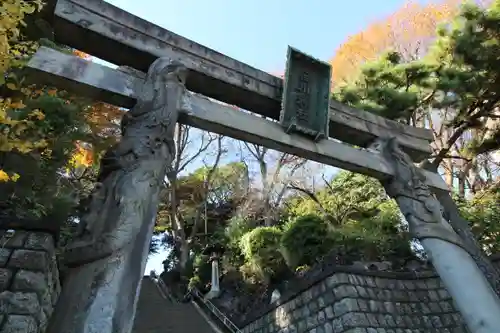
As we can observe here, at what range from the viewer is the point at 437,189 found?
6652 millimetres

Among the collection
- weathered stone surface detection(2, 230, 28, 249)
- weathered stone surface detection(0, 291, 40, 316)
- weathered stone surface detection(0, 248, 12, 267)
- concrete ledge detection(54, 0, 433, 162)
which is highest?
concrete ledge detection(54, 0, 433, 162)

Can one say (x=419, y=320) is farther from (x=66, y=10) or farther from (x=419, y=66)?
(x=66, y=10)

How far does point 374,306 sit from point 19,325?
5067 mm

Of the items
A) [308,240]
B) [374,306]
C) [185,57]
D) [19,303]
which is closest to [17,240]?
[19,303]

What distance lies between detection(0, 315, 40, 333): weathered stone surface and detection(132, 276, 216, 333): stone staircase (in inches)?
204

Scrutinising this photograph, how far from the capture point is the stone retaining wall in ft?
21.7

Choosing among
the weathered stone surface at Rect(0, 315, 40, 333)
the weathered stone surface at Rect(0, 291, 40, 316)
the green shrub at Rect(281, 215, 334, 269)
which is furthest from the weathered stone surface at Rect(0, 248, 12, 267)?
the green shrub at Rect(281, 215, 334, 269)

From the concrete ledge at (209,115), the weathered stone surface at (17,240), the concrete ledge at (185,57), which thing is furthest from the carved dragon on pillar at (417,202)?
the weathered stone surface at (17,240)

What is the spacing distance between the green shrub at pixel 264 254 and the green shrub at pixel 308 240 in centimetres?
111

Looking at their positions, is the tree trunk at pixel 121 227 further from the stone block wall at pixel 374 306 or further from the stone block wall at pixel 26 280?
the stone block wall at pixel 374 306

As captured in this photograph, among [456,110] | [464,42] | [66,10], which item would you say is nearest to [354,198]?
[456,110]

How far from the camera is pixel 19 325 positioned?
13.2ft

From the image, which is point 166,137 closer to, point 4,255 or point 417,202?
point 4,255

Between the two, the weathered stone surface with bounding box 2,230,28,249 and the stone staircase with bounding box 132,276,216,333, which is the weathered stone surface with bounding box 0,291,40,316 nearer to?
the weathered stone surface with bounding box 2,230,28,249
